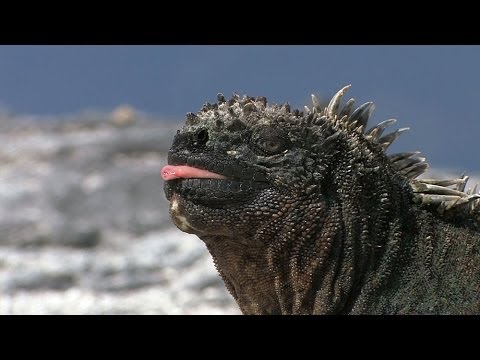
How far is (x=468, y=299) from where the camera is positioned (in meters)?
3.07

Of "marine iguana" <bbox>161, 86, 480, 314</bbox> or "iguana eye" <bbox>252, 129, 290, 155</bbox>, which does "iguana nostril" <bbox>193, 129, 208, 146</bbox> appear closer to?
"marine iguana" <bbox>161, 86, 480, 314</bbox>

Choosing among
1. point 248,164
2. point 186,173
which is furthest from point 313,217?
point 186,173

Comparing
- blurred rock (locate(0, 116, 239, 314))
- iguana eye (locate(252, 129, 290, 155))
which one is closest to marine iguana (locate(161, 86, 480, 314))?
iguana eye (locate(252, 129, 290, 155))

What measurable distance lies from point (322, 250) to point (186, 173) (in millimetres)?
634

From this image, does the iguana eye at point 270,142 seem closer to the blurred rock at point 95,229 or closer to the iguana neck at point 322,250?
the iguana neck at point 322,250

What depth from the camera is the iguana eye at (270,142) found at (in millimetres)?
3043

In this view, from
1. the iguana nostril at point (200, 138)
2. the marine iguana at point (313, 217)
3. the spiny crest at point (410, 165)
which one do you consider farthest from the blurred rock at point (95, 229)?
the iguana nostril at point (200, 138)

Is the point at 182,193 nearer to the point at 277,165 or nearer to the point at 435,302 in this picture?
the point at 277,165

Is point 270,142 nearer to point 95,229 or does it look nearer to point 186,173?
point 186,173

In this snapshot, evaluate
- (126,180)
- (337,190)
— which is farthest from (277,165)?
(126,180)

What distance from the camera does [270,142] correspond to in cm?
304

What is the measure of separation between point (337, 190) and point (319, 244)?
0.78 ft

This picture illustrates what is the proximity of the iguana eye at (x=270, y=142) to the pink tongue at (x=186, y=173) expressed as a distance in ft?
0.64
